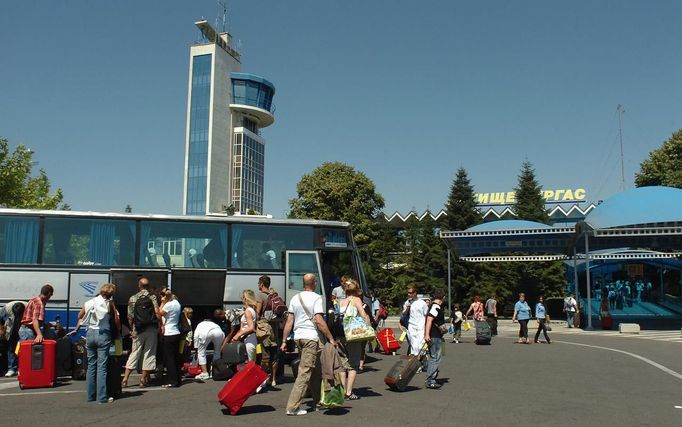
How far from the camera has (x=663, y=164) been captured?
5178cm

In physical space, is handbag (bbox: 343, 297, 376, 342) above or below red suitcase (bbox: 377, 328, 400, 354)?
above

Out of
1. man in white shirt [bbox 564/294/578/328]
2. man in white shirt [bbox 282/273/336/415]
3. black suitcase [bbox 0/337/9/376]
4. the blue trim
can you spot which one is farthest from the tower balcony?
man in white shirt [bbox 282/273/336/415]

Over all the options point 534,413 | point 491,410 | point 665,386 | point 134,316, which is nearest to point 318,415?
point 491,410

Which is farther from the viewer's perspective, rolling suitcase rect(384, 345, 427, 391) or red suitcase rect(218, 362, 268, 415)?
rolling suitcase rect(384, 345, 427, 391)

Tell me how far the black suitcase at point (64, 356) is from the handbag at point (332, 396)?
595 cm

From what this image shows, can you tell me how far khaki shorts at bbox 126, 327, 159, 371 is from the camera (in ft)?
35.2

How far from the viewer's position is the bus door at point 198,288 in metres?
13.9

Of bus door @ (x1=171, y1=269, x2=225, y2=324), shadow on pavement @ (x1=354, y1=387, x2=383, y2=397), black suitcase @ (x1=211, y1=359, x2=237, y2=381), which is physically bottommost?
shadow on pavement @ (x1=354, y1=387, x2=383, y2=397)

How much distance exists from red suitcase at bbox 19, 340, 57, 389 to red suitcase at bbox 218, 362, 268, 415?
4.35 metres

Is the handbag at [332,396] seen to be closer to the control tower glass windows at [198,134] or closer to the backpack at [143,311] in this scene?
the backpack at [143,311]

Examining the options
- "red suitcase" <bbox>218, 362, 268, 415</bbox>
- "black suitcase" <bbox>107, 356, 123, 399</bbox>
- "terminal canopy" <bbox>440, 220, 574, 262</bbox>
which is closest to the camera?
"red suitcase" <bbox>218, 362, 268, 415</bbox>

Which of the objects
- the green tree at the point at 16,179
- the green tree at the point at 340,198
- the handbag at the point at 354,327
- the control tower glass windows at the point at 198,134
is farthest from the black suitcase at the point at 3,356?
the control tower glass windows at the point at 198,134

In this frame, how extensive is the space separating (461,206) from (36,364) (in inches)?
1598

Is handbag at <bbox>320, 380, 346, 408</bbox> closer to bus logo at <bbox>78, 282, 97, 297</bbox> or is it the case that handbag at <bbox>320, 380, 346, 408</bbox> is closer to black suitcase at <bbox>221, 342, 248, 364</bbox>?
black suitcase at <bbox>221, 342, 248, 364</bbox>
